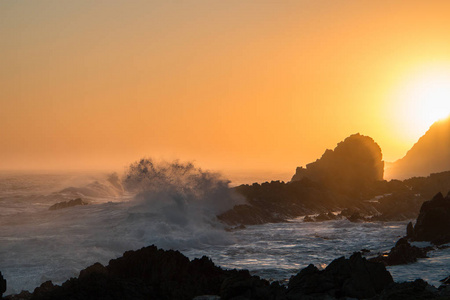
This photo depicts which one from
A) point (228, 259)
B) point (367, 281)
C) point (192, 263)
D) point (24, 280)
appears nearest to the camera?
point (367, 281)

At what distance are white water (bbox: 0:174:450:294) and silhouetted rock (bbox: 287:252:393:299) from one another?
3.79 meters

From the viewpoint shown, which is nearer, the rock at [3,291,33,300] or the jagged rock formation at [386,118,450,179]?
the rock at [3,291,33,300]

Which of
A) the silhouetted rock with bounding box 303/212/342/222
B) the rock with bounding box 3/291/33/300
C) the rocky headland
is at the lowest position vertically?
the rock with bounding box 3/291/33/300

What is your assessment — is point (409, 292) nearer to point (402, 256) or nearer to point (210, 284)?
point (210, 284)

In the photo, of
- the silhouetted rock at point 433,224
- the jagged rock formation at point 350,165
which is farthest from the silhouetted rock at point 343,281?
the jagged rock formation at point 350,165

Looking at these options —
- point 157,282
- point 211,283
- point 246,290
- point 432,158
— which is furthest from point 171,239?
point 432,158

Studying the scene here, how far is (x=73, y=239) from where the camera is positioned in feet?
114

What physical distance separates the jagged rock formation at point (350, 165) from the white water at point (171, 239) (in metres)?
25.2

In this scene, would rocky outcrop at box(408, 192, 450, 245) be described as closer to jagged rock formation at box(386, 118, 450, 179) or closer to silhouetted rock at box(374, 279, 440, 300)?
silhouetted rock at box(374, 279, 440, 300)

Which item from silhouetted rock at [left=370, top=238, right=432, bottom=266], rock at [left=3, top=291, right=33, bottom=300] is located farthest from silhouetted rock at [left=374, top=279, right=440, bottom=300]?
rock at [left=3, top=291, right=33, bottom=300]

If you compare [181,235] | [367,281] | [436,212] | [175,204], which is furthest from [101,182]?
[367,281]

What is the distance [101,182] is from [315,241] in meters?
65.5

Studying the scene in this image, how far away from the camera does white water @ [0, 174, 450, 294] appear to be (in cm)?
2581

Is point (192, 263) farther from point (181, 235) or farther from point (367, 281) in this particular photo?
point (181, 235)
